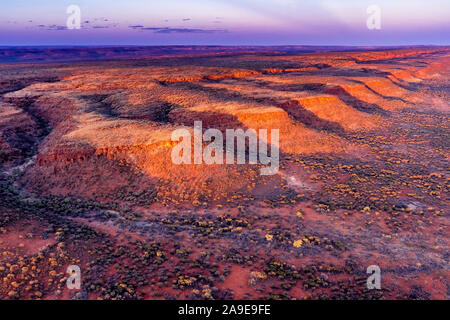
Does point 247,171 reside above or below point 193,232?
above

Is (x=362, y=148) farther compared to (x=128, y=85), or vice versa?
(x=128, y=85)

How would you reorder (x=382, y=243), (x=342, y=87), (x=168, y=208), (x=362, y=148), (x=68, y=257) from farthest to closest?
1. (x=342, y=87)
2. (x=362, y=148)
3. (x=168, y=208)
4. (x=382, y=243)
5. (x=68, y=257)

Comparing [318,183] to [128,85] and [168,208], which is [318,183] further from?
[128,85]

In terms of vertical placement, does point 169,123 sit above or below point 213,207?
above

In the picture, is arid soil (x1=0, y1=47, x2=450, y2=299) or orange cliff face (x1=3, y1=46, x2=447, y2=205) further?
orange cliff face (x1=3, y1=46, x2=447, y2=205)

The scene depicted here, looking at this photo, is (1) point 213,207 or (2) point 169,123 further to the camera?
(2) point 169,123

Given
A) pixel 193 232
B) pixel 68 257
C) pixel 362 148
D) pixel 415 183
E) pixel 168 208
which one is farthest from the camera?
pixel 362 148

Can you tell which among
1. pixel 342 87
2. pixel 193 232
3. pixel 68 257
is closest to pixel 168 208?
pixel 193 232

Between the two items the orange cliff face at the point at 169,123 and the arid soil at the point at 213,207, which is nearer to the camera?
the arid soil at the point at 213,207
